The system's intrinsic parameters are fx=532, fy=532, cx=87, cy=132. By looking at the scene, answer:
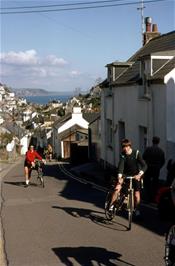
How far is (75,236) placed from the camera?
998 cm

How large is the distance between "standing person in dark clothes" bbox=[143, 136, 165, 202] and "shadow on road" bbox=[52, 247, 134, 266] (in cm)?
550

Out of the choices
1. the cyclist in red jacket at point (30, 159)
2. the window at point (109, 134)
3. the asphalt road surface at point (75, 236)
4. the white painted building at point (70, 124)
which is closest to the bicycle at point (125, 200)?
the asphalt road surface at point (75, 236)

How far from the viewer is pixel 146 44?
2972cm

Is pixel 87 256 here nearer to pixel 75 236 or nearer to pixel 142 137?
pixel 75 236

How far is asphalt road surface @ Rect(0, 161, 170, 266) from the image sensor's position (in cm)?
827

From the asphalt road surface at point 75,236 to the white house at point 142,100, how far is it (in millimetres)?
4738

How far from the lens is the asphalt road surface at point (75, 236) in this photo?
827cm

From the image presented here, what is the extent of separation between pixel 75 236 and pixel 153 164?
15.5 ft

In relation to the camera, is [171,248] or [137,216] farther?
[137,216]

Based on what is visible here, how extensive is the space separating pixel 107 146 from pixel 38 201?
1401 cm

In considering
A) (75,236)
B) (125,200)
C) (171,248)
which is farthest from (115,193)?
(171,248)

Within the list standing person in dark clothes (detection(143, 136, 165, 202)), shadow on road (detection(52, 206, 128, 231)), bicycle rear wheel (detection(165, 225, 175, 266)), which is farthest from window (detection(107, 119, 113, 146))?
bicycle rear wheel (detection(165, 225, 175, 266))

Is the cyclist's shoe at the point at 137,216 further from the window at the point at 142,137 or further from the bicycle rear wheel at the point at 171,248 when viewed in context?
the window at the point at 142,137

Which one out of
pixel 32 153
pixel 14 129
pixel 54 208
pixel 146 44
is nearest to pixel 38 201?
pixel 54 208
